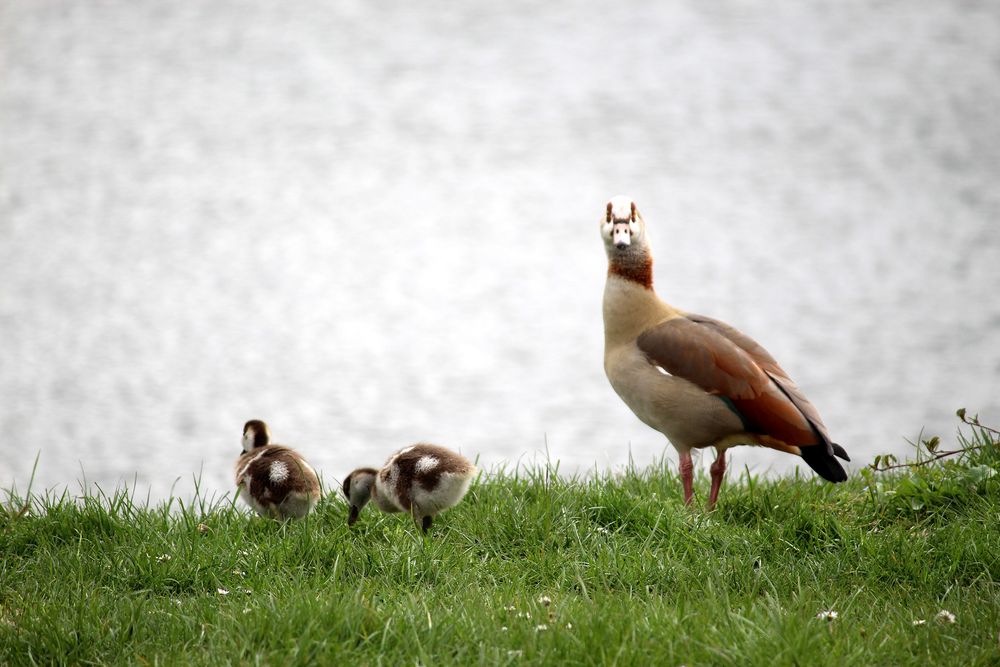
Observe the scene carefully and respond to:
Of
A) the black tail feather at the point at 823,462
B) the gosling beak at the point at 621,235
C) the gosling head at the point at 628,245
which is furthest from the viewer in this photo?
the gosling head at the point at 628,245

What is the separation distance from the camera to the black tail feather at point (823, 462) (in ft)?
19.1

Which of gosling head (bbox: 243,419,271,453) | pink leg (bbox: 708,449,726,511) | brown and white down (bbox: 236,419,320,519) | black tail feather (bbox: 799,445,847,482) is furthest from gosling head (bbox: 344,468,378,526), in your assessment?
black tail feather (bbox: 799,445,847,482)

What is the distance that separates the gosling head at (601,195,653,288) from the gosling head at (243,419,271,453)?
2.22 meters

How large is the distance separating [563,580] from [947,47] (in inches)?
1121

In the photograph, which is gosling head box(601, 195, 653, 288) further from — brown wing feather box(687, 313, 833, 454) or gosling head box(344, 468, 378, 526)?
gosling head box(344, 468, 378, 526)

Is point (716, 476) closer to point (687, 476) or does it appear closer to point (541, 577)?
point (687, 476)

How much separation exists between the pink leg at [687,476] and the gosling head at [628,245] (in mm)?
978

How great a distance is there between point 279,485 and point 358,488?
0.40 metres

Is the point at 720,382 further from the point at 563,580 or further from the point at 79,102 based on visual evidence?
the point at 79,102

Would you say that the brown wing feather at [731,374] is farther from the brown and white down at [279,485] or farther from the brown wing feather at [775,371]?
the brown and white down at [279,485]

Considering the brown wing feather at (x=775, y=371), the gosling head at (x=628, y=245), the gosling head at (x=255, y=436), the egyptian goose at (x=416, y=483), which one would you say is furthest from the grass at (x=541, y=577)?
the gosling head at (x=628, y=245)

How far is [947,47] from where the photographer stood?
98.1 feet

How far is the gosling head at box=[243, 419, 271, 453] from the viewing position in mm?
6742

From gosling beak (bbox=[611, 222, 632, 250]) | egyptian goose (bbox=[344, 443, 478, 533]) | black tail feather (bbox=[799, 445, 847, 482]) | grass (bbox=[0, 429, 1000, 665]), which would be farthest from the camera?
gosling beak (bbox=[611, 222, 632, 250])
